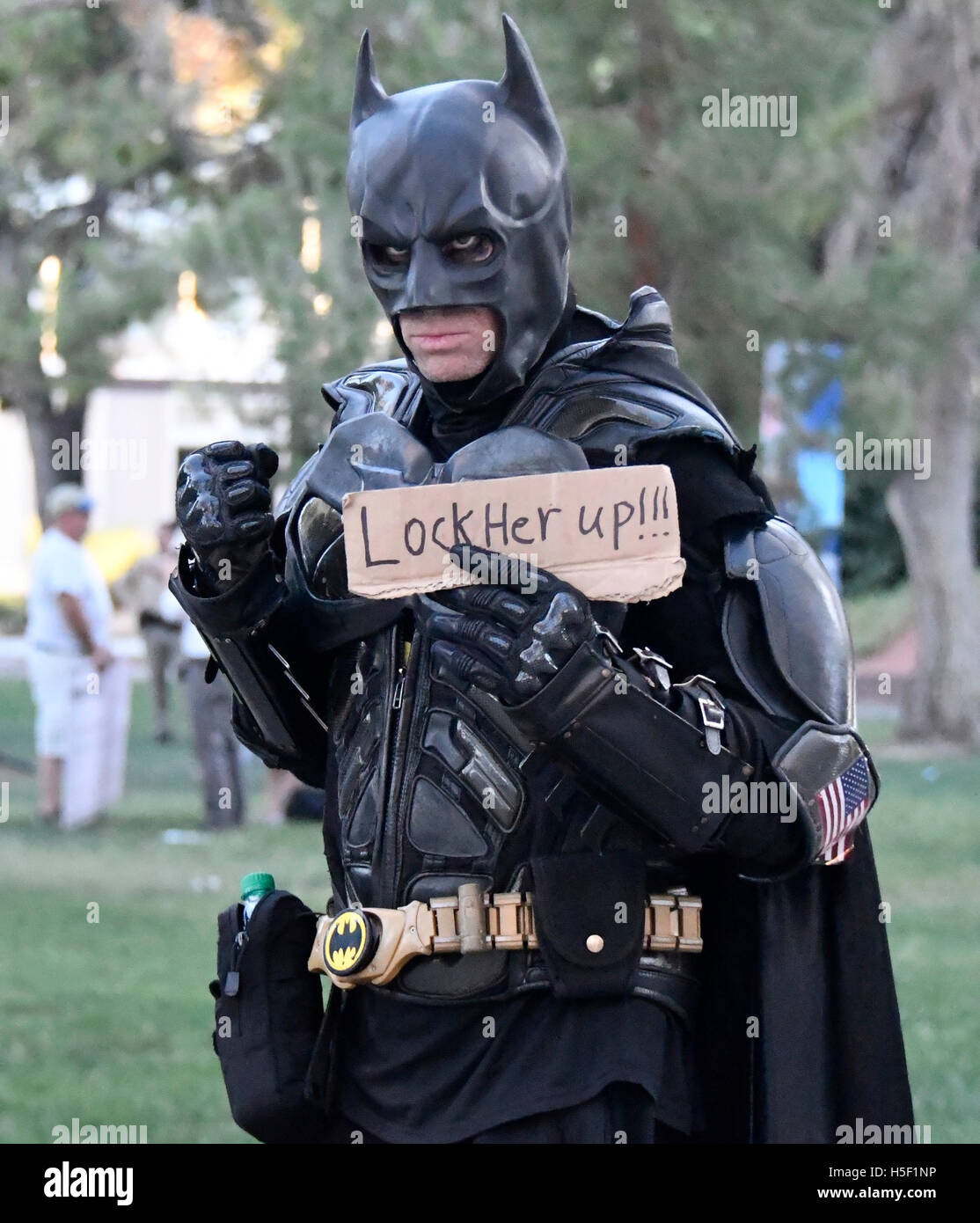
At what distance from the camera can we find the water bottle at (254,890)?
297cm

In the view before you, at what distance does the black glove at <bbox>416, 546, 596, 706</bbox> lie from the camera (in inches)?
96.8

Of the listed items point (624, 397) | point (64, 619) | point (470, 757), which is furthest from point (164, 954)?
point (624, 397)

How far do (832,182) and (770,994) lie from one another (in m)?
7.85

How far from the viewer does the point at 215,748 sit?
11.0 m

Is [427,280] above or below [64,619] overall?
below

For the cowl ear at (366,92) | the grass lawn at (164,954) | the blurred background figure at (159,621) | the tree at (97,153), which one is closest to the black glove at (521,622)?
the cowl ear at (366,92)

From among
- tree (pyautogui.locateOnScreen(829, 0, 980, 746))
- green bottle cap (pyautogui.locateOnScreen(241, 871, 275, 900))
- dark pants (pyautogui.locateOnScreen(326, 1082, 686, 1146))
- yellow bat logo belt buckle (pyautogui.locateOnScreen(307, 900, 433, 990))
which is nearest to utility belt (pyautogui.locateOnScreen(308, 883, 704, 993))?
yellow bat logo belt buckle (pyautogui.locateOnScreen(307, 900, 433, 990))

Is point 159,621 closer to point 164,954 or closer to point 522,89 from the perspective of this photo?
point 164,954

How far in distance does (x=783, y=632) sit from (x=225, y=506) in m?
0.77

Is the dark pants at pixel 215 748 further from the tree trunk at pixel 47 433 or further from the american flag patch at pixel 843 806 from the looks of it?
the tree trunk at pixel 47 433

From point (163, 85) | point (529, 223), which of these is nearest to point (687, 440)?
point (529, 223)

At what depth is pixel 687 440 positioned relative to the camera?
2770 mm

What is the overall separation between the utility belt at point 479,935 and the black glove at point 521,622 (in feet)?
1.00

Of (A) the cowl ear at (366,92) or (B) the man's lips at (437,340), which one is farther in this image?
(A) the cowl ear at (366,92)
